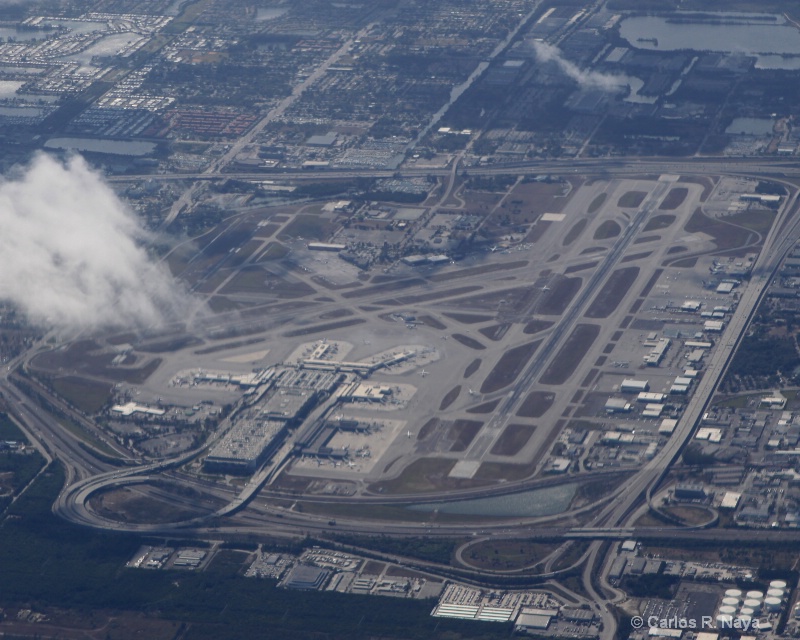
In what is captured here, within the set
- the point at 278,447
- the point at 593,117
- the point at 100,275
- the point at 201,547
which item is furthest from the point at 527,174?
the point at 201,547

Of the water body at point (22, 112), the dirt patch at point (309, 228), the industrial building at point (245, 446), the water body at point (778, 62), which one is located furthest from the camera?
the water body at point (22, 112)

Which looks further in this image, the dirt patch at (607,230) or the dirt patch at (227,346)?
the dirt patch at (607,230)

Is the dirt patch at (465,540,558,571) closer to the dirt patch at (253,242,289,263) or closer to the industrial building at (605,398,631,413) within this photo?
the industrial building at (605,398,631,413)

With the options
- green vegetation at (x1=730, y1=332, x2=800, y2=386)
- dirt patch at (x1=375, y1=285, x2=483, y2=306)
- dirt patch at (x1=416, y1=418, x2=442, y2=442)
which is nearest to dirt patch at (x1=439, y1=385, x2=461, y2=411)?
dirt patch at (x1=416, y1=418, x2=442, y2=442)

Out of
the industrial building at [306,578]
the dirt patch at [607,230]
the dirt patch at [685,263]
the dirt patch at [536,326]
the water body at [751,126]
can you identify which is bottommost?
Result: the water body at [751,126]

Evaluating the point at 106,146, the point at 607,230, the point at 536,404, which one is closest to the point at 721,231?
the point at 607,230

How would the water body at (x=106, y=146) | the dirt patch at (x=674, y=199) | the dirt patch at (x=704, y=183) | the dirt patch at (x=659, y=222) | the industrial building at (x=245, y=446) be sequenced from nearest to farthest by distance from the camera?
the industrial building at (x=245, y=446) < the dirt patch at (x=659, y=222) < the dirt patch at (x=674, y=199) < the dirt patch at (x=704, y=183) < the water body at (x=106, y=146)

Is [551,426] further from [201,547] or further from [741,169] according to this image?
[741,169]

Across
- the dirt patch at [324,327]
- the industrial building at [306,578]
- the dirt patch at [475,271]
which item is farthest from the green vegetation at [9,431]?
the dirt patch at [475,271]

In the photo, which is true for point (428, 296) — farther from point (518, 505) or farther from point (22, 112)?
point (22, 112)

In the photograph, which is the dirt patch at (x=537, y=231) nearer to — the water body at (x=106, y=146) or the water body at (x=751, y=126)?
the water body at (x=751, y=126)
